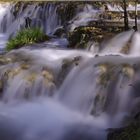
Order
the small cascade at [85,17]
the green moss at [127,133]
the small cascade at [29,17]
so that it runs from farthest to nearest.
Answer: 1. the small cascade at [29,17]
2. the small cascade at [85,17]
3. the green moss at [127,133]

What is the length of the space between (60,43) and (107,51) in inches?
101

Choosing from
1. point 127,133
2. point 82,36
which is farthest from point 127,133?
point 82,36

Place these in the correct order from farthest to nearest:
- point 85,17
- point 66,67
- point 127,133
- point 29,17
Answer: point 29,17 < point 85,17 < point 66,67 < point 127,133

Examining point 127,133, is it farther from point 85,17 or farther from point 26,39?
point 85,17

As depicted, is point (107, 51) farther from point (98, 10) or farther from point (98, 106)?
point (98, 10)

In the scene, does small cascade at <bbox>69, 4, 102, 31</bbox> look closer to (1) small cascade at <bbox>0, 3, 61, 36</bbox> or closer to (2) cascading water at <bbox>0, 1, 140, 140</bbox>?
(1) small cascade at <bbox>0, 3, 61, 36</bbox>

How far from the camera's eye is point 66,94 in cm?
1174

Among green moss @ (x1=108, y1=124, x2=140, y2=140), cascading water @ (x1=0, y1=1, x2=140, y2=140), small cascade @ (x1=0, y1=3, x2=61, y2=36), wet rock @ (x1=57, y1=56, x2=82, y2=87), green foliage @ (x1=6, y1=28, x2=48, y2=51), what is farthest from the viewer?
small cascade @ (x1=0, y1=3, x2=61, y2=36)

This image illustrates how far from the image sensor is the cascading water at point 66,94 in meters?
10.0

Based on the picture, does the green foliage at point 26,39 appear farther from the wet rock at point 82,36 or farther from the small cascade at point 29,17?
the small cascade at point 29,17

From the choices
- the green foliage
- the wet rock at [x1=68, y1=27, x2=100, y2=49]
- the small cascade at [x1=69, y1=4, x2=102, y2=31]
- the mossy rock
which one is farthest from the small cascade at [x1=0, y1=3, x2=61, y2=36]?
the mossy rock

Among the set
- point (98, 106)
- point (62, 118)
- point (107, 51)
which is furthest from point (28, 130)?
point (107, 51)

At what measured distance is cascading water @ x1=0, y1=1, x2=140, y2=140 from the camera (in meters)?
10.0

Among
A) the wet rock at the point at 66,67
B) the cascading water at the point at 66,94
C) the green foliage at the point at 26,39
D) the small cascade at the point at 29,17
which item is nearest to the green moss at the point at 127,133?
the cascading water at the point at 66,94
